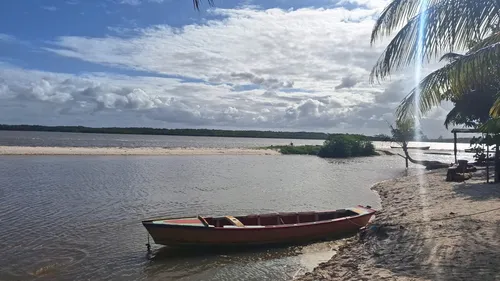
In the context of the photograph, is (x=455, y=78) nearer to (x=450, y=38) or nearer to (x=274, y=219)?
(x=450, y=38)

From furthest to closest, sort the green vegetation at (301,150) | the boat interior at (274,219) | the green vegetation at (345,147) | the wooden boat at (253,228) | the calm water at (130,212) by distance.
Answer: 1. the green vegetation at (301,150)
2. the green vegetation at (345,147)
3. the boat interior at (274,219)
4. the wooden boat at (253,228)
5. the calm water at (130,212)

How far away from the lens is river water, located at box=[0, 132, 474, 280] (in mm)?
Result: 10539

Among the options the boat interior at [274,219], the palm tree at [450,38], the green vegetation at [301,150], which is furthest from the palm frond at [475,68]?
the green vegetation at [301,150]

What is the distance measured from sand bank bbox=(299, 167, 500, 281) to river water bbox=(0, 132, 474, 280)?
134 centimetres

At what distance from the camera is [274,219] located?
45.8ft

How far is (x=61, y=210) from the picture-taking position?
17734 mm

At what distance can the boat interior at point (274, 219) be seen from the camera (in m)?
12.8

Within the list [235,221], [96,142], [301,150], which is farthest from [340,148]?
[235,221]

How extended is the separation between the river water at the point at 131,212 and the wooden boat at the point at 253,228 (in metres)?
0.39

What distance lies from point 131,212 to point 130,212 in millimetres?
43

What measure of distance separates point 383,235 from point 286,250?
114 inches

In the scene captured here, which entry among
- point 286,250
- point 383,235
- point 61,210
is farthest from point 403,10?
point 61,210

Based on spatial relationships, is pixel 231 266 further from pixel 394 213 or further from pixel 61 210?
pixel 61 210

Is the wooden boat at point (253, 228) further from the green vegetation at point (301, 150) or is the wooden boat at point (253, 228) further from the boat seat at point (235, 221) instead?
the green vegetation at point (301, 150)
